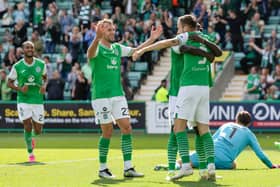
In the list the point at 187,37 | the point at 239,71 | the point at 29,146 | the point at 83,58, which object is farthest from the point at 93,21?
the point at 187,37

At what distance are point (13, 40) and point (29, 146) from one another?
19.9 m

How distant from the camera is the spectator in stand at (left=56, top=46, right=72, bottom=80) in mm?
36312

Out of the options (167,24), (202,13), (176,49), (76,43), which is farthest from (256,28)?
(176,49)

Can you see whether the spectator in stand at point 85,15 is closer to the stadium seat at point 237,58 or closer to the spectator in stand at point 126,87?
the spectator in stand at point 126,87

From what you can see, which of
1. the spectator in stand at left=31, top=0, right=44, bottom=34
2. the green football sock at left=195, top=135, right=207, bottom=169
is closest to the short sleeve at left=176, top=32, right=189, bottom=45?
the green football sock at left=195, top=135, right=207, bottom=169

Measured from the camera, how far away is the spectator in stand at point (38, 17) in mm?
38625

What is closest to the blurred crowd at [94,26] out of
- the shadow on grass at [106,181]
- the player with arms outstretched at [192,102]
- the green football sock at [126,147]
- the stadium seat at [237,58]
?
the stadium seat at [237,58]

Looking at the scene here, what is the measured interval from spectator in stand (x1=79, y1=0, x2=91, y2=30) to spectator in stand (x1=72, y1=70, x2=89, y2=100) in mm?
3368

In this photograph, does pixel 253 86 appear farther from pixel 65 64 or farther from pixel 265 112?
pixel 65 64

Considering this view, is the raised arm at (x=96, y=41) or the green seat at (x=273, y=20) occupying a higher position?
the green seat at (x=273, y=20)

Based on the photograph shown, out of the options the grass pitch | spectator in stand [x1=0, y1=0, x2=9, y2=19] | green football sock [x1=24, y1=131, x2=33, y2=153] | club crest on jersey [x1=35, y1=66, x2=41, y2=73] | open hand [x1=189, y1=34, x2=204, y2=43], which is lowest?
the grass pitch

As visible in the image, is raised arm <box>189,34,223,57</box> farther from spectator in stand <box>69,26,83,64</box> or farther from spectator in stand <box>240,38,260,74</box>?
spectator in stand <box>69,26,83,64</box>

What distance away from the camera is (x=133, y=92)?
114 feet

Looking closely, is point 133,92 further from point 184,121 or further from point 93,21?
point 184,121
